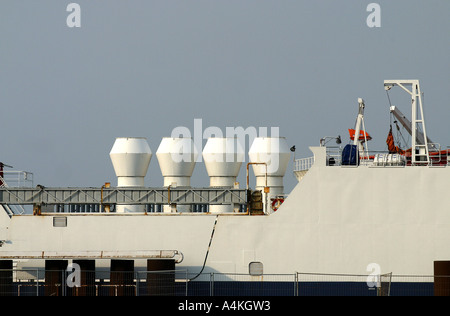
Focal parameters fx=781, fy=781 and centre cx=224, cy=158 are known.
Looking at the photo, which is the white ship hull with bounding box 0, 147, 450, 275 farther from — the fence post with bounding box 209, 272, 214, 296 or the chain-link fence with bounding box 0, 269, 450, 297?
the fence post with bounding box 209, 272, 214, 296

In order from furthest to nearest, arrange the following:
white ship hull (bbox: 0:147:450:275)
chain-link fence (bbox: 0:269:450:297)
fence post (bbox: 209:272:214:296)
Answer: white ship hull (bbox: 0:147:450:275), chain-link fence (bbox: 0:269:450:297), fence post (bbox: 209:272:214:296)

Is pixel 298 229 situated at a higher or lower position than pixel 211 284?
higher

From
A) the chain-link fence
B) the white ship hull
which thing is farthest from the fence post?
the white ship hull

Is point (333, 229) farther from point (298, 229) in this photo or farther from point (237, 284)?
point (237, 284)

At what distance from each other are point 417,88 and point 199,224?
40.5ft

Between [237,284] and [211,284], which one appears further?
[237,284]

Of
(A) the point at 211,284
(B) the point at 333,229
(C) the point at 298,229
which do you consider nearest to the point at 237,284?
(A) the point at 211,284

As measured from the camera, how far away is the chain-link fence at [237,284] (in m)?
34.8

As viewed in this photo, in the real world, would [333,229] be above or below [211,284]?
above

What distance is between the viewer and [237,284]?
35.4 metres

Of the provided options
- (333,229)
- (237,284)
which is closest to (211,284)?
(237,284)

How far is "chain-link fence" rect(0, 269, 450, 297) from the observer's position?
3484cm

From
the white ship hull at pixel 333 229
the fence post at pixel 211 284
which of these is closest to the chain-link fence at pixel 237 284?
the fence post at pixel 211 284
